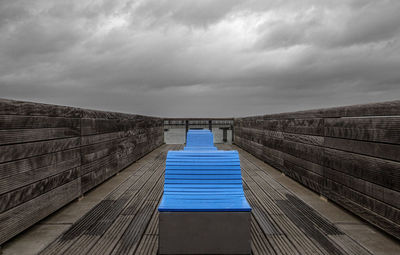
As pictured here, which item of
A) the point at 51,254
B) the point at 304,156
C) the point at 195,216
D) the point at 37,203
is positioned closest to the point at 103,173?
the point at 37,203

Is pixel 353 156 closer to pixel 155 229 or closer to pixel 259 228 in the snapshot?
pixel 259 228

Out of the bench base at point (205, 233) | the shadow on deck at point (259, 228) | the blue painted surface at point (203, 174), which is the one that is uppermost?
the blue painted surface at point (203, 174)

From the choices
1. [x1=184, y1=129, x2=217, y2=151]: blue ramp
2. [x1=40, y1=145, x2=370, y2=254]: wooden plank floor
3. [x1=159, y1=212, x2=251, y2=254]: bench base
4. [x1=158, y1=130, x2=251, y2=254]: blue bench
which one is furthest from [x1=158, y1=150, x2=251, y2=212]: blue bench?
[x1=184, y1=129, x2=217, y2=151]: blue ramp

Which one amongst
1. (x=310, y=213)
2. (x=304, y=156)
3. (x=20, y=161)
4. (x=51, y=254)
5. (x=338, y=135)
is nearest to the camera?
(x=51, y=254)

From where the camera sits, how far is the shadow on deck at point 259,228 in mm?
2473

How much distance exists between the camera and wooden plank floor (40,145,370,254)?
2.47 meters

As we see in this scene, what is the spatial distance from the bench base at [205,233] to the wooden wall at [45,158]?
6.60 feet

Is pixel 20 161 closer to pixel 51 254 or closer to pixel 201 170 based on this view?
pixel 51 254

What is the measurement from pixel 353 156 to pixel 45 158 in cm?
484

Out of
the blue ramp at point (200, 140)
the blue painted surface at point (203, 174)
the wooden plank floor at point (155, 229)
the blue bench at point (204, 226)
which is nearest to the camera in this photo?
the blue bench at point (204, 226)

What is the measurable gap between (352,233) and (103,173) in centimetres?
502

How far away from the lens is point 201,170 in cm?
275

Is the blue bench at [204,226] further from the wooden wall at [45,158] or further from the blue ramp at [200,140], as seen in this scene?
the blue ramp at [200,140]

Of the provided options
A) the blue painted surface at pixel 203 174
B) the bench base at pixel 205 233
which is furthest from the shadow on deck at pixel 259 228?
the blue painted surface at pixel 203 174
